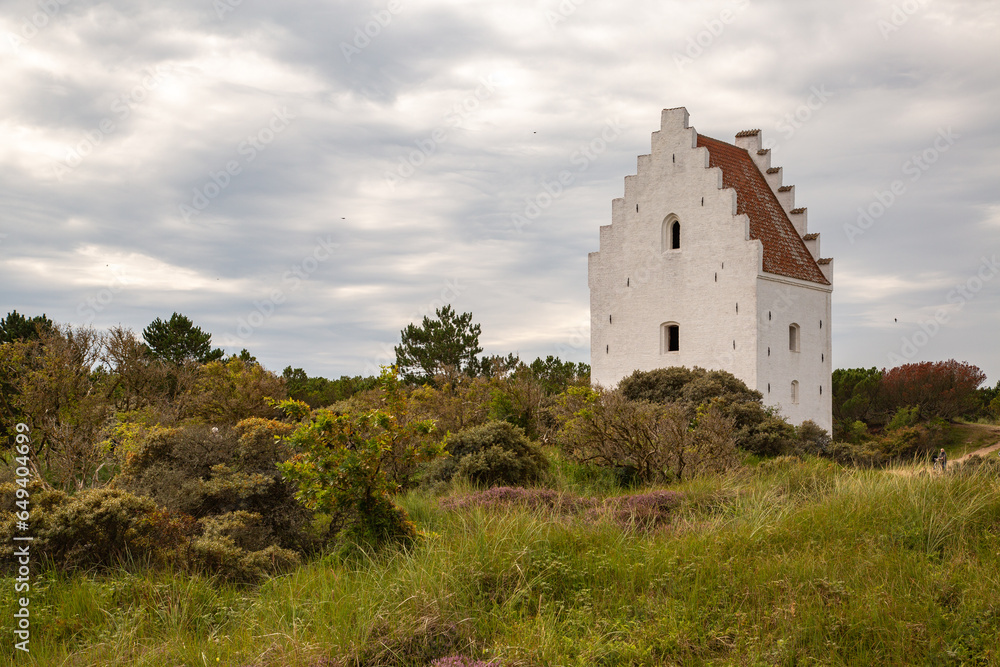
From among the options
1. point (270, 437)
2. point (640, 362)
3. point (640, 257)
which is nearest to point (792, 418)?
point (640, 362)

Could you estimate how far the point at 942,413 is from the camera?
123ft

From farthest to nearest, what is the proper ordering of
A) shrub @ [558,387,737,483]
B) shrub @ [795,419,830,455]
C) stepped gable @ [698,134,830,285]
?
1. stepped gable @ [698,134,830,285]
2. shrub @ [795,419,830,455]
3. shrub @ [558,387,737,483]

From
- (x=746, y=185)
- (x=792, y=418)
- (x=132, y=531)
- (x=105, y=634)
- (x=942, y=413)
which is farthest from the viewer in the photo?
(x=942, y=413)

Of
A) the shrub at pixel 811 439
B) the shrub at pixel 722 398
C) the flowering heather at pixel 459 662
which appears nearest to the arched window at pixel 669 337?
the shrub at pixel 722 398

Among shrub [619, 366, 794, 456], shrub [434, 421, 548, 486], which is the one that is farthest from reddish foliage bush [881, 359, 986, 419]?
shrub [434, 421, 548, 486]

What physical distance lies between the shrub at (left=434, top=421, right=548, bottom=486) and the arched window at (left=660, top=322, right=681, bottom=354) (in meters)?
13.9

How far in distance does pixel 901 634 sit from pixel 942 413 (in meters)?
37.1

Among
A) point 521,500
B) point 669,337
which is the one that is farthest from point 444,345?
point 521,500

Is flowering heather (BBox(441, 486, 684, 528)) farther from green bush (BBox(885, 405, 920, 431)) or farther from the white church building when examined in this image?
green bush (BBox(885, 405, 920, 431))

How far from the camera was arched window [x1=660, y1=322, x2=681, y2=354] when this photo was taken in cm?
2552

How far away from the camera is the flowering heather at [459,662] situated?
196 inches

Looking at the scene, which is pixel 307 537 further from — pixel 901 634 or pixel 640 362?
pixel 640 362

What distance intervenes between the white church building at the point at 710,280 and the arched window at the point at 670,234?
0.03m

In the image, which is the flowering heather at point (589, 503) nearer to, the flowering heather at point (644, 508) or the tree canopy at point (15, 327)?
the flowering heather at point (644, 508)
